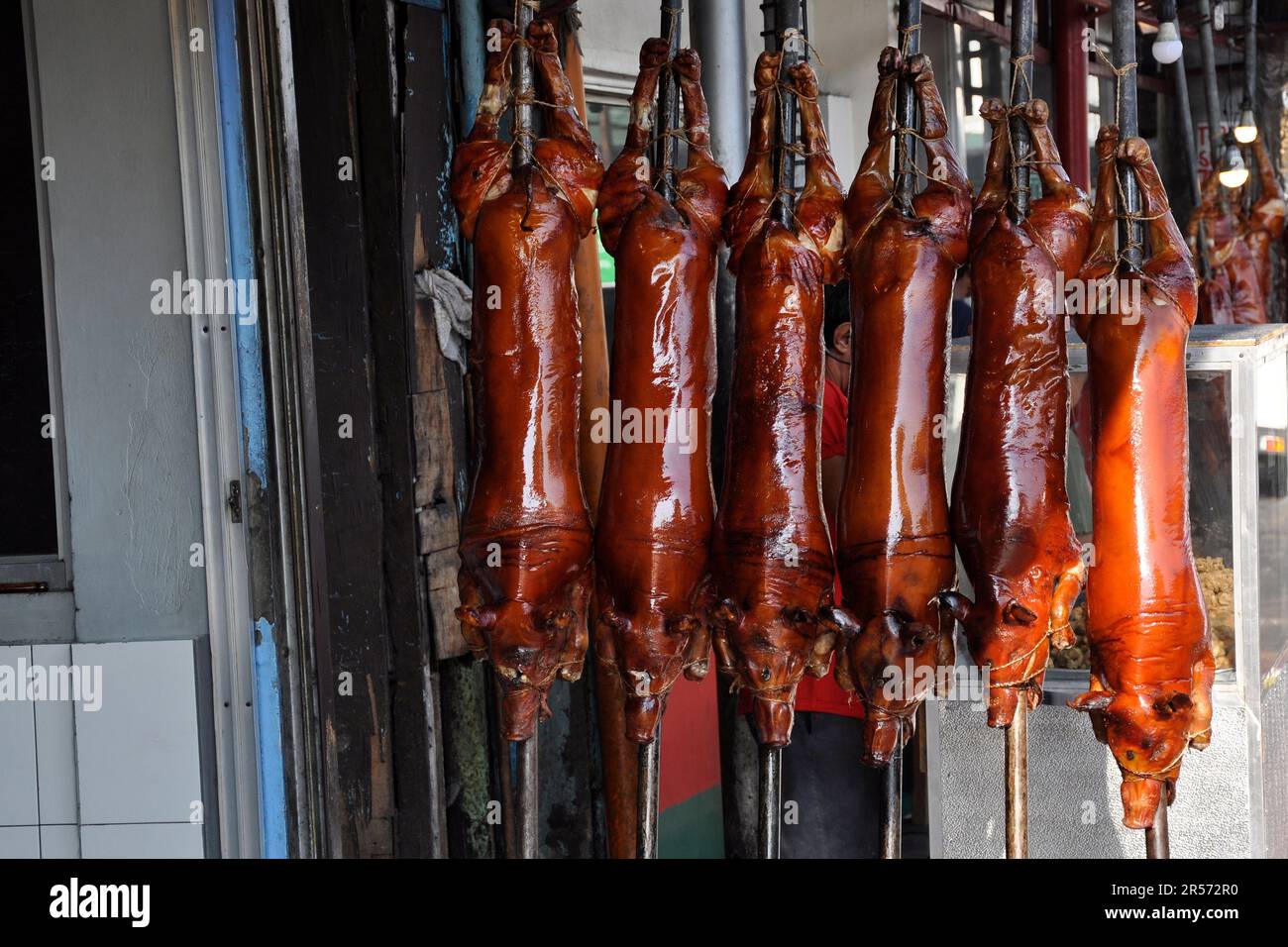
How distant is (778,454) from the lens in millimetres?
1988

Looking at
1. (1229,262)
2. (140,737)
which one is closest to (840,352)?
(140,737)

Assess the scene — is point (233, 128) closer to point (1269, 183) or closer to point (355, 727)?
point (355, 727)

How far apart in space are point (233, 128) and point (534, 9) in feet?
2.74

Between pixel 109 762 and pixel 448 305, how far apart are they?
1397 millimetres

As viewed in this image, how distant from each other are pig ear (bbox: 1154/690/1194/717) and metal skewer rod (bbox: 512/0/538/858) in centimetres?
107

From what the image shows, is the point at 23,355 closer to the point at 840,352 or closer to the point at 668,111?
the point at 668,111

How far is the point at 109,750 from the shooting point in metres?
2.70

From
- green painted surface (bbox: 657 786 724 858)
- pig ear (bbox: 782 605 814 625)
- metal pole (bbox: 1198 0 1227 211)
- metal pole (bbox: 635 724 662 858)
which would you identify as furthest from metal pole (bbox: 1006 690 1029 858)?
metal pole (bbox: 1198 0 1227 211)

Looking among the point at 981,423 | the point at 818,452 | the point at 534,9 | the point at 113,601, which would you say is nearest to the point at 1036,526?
the point at 981,423

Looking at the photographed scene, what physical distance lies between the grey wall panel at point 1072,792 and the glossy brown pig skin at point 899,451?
0.74 metres

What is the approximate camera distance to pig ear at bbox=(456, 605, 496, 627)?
2.03 metres

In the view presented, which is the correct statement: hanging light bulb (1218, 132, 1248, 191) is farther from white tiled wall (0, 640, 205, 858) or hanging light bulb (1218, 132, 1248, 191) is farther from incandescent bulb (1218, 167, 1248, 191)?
white tiled wall (0, 640, 205, 858)

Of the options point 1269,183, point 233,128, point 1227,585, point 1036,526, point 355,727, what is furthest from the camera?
point 1269,183

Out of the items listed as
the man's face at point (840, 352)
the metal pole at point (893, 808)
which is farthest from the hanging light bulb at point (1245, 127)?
the metal pole at point (893, 808)
